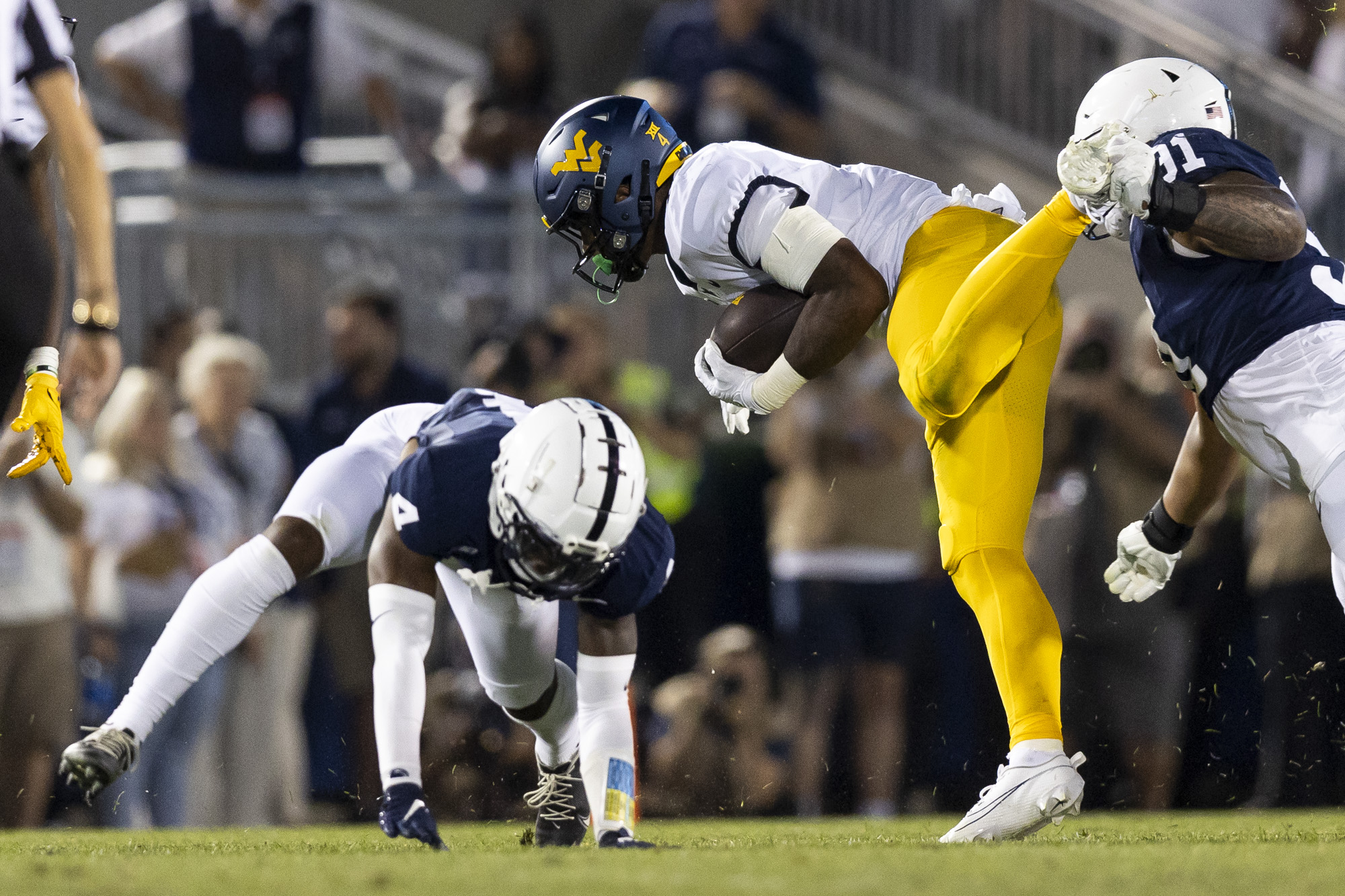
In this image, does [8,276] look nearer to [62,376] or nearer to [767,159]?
[62,376]

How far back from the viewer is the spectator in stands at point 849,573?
7.02 meters

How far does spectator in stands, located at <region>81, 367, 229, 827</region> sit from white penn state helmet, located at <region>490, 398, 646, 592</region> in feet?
10.1

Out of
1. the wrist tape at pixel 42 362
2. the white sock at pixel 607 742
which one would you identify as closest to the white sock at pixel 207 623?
the wrist tape at pixel 42 362

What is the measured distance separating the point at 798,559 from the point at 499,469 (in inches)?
119

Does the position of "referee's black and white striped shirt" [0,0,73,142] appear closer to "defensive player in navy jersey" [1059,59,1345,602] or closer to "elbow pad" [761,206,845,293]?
"elbow pad" [761,206,845,293]

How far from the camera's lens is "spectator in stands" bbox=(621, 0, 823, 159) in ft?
27.6

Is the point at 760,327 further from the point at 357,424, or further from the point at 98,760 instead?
the point at 357,424

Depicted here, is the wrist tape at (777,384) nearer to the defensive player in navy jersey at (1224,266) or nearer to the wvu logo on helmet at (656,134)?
the wvu logo on helmet at (656,134)

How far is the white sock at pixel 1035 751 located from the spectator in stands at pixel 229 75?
17.2 feet

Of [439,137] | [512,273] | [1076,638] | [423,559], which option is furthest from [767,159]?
[439,137]

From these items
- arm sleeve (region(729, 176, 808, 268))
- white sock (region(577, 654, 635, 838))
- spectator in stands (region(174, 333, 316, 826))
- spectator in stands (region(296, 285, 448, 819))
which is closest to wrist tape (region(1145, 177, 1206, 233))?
arm sleeve (region(729, 176, 808, 268))

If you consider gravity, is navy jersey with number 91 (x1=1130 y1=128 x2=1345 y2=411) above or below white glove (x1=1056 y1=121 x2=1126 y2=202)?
below

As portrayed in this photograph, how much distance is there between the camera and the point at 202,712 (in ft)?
22.5

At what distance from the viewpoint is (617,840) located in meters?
4.35
